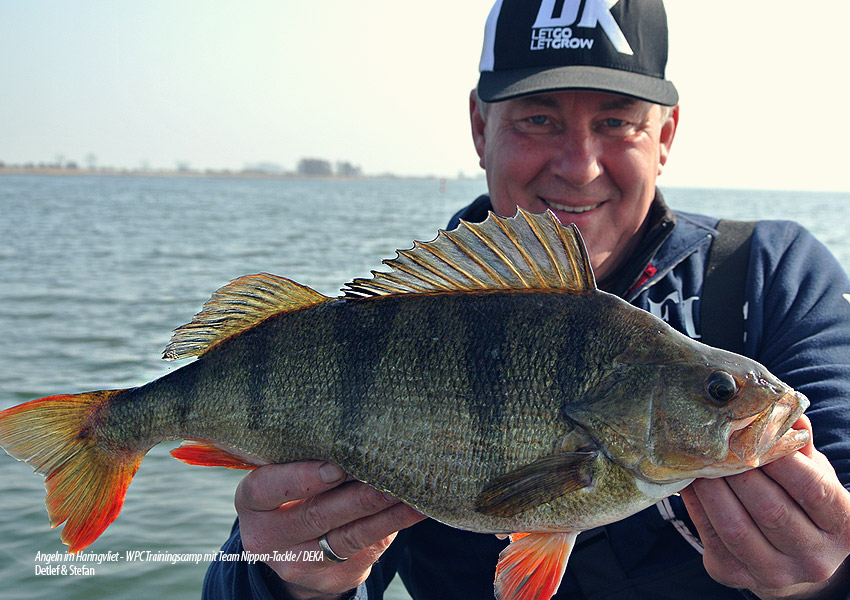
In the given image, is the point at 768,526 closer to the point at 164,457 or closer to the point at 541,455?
the point at 541,455

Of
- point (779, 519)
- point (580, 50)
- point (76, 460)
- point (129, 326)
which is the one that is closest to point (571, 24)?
point (580, 50)

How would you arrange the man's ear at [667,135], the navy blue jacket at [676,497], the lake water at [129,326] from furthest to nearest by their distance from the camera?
the lake water at [129,326], the man's ear at [667,135], the navy blue jacket at [676,497]

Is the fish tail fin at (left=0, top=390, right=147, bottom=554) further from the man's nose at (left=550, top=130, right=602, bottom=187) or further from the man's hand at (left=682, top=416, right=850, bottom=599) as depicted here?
the man's nose at (left=550, top=130, right=602, bottom=187)

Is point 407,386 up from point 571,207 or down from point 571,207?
down

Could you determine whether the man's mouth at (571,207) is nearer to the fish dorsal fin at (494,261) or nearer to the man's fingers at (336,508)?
the fish dorsal fin at (494,261)

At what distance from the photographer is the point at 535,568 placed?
197 cm

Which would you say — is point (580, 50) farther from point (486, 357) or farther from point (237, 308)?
point (237, 308)

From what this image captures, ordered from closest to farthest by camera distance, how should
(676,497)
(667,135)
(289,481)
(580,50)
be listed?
(289,481) < (676,497) < (580,50) < (667,135)

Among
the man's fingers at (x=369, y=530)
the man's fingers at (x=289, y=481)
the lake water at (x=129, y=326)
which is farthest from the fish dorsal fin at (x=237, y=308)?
the lake water at (x=129, y=326)

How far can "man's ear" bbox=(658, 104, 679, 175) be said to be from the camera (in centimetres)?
333

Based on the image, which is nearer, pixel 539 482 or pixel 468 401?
pixel 539 482

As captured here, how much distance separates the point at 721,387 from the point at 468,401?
2.13 feet

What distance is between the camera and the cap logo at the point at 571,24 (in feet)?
9.71

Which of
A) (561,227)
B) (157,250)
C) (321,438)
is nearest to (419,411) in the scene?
(321,438)
